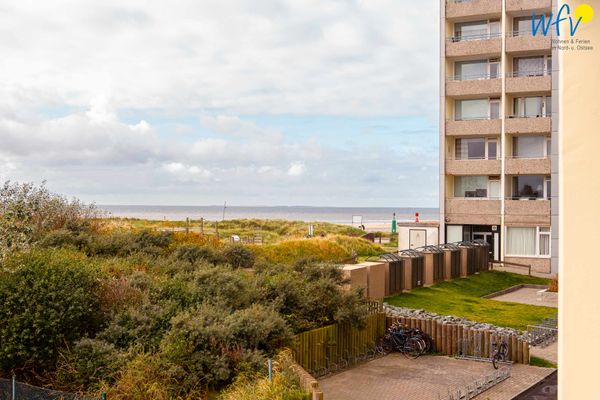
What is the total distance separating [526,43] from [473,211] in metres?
13.4

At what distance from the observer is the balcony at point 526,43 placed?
48562 mm

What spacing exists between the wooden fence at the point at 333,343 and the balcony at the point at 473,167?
30.7 m

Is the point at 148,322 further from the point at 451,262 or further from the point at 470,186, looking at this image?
the point at 470,186

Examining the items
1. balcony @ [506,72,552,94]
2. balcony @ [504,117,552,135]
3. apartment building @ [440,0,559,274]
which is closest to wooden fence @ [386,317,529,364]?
apartment building @ [440,0,559,274]

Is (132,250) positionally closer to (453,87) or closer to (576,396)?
(576,396)

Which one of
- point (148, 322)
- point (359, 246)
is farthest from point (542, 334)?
point (359, 246)

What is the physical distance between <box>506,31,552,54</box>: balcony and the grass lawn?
1956 cm

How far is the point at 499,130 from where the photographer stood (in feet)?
164

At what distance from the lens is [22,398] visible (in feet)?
45.3

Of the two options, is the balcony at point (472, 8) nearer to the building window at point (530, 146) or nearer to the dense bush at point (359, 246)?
the building window at point (530, 146)

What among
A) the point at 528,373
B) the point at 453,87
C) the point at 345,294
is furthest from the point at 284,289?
the point at 453,87

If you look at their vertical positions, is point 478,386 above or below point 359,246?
below

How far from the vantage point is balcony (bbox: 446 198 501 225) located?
164 feet

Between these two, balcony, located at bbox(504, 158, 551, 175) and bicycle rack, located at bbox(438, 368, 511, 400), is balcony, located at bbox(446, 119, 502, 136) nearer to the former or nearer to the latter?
balcony, located at bbox(504, 158, 551, 175)
